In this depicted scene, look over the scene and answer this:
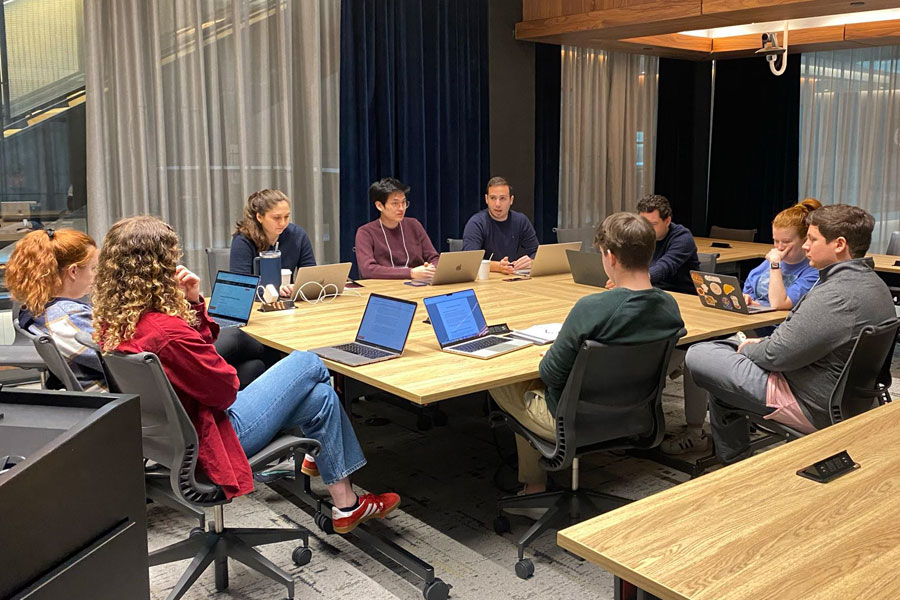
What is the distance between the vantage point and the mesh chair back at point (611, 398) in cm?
273

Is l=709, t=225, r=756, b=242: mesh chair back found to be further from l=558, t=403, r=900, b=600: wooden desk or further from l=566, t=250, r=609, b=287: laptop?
l=558, t=403, r=900, b=600: wooden desk

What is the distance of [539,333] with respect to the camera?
11.2ft

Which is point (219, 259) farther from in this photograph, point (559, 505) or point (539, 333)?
point (559, 505)

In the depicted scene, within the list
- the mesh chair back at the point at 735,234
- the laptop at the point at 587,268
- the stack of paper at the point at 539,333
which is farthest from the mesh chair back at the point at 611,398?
A: the mesh chair back at the point at 735,234

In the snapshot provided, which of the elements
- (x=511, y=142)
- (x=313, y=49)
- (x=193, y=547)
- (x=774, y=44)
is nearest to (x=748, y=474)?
(x=193, y=547)

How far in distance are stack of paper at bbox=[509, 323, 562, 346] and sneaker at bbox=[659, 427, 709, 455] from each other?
93 centimetres

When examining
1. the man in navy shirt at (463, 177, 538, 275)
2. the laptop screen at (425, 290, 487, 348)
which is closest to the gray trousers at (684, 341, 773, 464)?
the laptop screen at (425, 290, 487, 348)

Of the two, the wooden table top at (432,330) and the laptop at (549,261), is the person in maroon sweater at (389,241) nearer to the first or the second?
the wooden table top at (432,330)

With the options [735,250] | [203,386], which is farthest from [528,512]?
[735,250]

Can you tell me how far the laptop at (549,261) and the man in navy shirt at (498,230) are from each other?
11.6 inches

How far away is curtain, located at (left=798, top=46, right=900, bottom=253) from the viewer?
25.6ft

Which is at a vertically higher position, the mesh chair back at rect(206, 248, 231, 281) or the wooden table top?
the mesh chair back at rect(206, 248, 231, 281)

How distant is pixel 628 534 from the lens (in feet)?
4.96

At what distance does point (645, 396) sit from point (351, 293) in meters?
2.05
